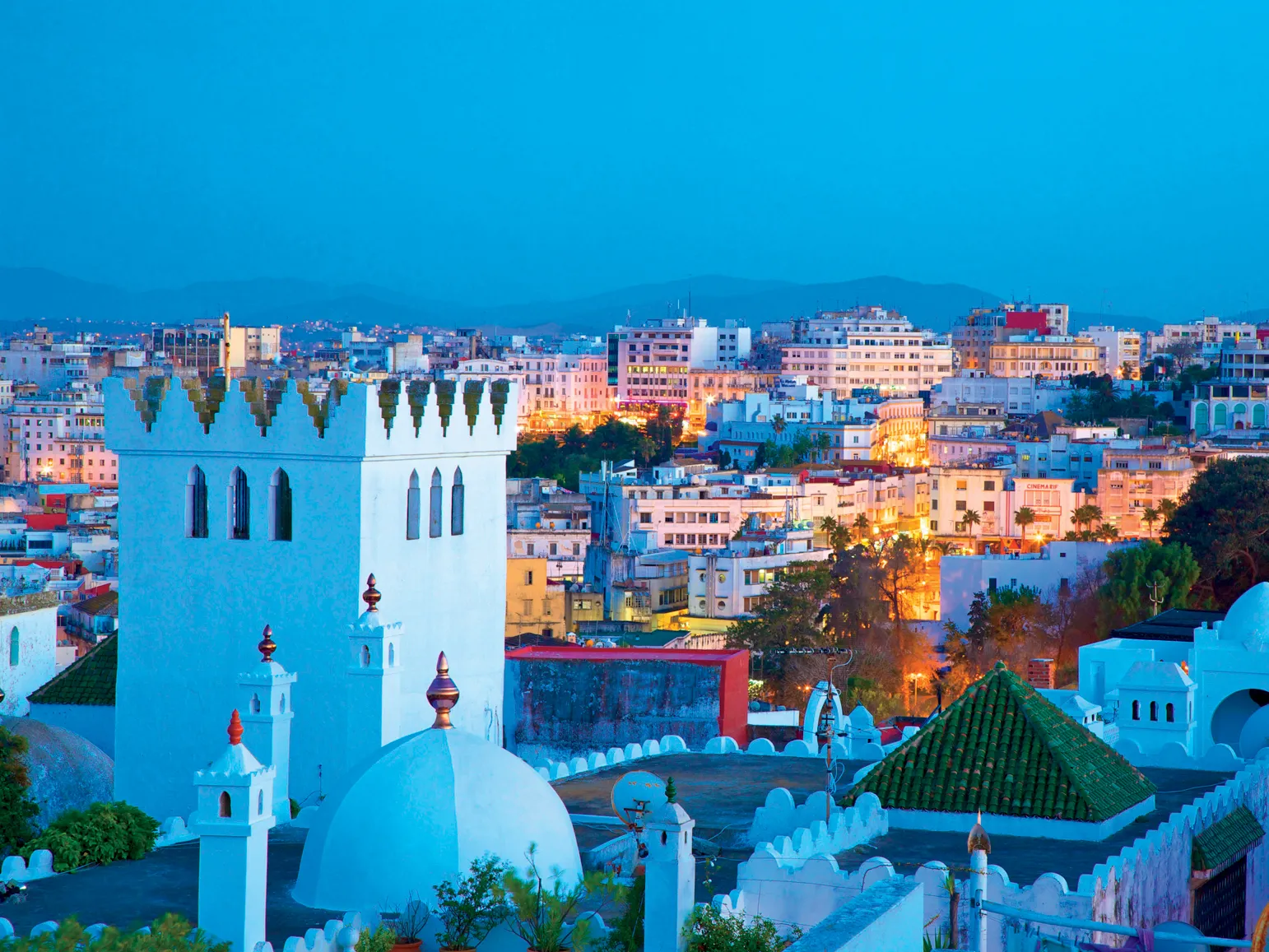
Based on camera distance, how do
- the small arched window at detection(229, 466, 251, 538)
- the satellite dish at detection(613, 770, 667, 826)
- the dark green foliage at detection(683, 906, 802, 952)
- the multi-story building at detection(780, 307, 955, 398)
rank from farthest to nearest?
the multi-story building at detection(780, 307, 955, 398) < the small arched window at detection(229, 466, 251, 538) < the satellite dish at detection(613, 770, 667, 826) < the dark green foliage at detection(683, 906, 802, 952)

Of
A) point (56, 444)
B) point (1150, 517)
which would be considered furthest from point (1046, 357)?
point (1150, 517)

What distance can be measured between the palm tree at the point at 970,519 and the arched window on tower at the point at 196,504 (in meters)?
56.1

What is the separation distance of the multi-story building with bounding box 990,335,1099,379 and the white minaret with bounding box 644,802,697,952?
10896 cm

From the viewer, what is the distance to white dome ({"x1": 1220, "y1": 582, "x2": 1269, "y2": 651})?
22.0m

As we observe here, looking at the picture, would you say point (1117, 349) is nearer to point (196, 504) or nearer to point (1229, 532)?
point (1229, 532)

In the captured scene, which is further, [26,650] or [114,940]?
[26,650]

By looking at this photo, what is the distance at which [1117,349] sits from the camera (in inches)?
4983

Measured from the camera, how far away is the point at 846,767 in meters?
14.0

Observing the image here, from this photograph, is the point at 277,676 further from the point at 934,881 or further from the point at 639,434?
the point at 639,434

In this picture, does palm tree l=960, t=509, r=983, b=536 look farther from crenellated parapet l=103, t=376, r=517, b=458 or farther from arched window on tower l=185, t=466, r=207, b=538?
arched window on tower l=185, t=466, r=207, b=538

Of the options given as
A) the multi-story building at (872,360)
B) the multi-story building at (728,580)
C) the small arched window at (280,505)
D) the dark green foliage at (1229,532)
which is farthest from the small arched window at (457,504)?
the multi-story building at (872,360)

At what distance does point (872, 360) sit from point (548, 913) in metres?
109

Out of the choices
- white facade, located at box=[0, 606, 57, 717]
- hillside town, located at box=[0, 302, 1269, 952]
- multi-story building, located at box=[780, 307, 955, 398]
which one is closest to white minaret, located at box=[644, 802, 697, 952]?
hillside town, located at box=[0, 302, 1269, 952]

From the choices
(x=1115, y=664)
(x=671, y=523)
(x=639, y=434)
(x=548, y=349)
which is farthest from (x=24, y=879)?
(x=548, y=349)
